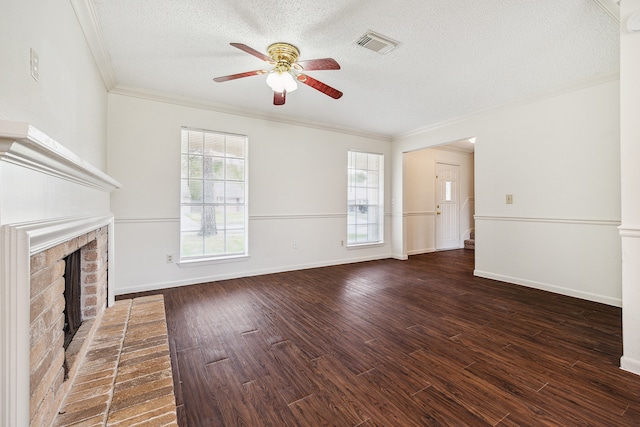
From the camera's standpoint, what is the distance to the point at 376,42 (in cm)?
235

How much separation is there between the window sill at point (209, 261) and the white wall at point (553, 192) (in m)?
3.62

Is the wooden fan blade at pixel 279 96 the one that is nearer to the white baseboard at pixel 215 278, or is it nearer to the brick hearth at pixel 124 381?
the brick hearth at pixel 124 381

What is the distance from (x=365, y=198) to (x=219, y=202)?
9.25 ft

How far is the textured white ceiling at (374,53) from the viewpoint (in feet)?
6.52

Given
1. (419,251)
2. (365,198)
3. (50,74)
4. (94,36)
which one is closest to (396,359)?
(50,74)

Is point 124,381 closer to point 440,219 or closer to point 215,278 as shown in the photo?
point 215,278

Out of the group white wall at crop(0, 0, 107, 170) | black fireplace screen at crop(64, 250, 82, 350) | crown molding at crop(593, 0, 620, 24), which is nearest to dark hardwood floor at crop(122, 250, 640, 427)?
black fireplace screen at crop(64, 250, 82, 350)

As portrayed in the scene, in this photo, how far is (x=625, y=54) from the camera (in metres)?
1.77

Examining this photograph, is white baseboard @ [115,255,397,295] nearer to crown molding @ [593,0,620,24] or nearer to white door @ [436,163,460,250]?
white door @ [436,163,460,250]

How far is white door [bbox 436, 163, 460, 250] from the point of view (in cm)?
666

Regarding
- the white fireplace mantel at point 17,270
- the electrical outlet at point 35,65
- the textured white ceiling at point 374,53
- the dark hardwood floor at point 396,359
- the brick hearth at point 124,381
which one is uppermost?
the textured white ceiling at point 374,53

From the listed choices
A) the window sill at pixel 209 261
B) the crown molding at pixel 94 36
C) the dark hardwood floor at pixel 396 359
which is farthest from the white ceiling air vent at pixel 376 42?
the window sill at pixel 209 261

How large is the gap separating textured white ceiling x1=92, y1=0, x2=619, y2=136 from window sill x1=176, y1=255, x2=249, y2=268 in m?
2.20

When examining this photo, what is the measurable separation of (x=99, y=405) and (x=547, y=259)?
4.46 m
